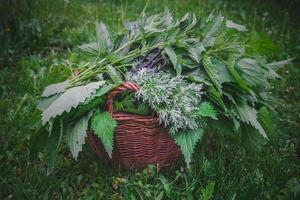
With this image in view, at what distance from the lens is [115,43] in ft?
8.07

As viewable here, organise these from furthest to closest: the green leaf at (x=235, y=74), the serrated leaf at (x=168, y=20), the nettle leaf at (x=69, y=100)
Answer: the serrated leaf at (x=168, y=20), the green leaf at (x=235, y=74), the nettle leaf at (x=69, y=100)

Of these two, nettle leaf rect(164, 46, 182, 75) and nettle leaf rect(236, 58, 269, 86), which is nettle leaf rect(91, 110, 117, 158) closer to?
nettle leaf rect(164, 46, 182, 75)

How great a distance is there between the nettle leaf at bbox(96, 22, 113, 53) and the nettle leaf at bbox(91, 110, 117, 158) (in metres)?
0.56

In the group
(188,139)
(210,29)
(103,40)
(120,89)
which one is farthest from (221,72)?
(103,40)

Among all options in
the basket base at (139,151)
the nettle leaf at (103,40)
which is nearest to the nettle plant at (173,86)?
the nettle leaf at (103,40)

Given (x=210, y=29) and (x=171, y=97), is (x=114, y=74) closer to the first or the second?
(x=171, y=97)

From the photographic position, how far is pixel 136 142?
2141mm

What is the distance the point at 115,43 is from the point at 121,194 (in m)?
0.93

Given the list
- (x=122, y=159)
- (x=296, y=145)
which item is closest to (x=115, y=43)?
(x=122, y=159)

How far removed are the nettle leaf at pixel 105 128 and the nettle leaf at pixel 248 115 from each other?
27.7 inches

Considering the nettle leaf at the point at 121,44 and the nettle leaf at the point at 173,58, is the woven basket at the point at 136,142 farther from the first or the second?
the nettle leaf at the point at 121,44

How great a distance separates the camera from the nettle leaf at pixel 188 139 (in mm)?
2006

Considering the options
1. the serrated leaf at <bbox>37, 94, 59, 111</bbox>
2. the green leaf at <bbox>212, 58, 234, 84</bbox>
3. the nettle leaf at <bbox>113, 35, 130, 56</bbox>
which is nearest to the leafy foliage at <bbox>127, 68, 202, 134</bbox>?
the green leaf at <bbox>212, 58, 234, 84</bbox>

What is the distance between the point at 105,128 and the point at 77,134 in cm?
16
